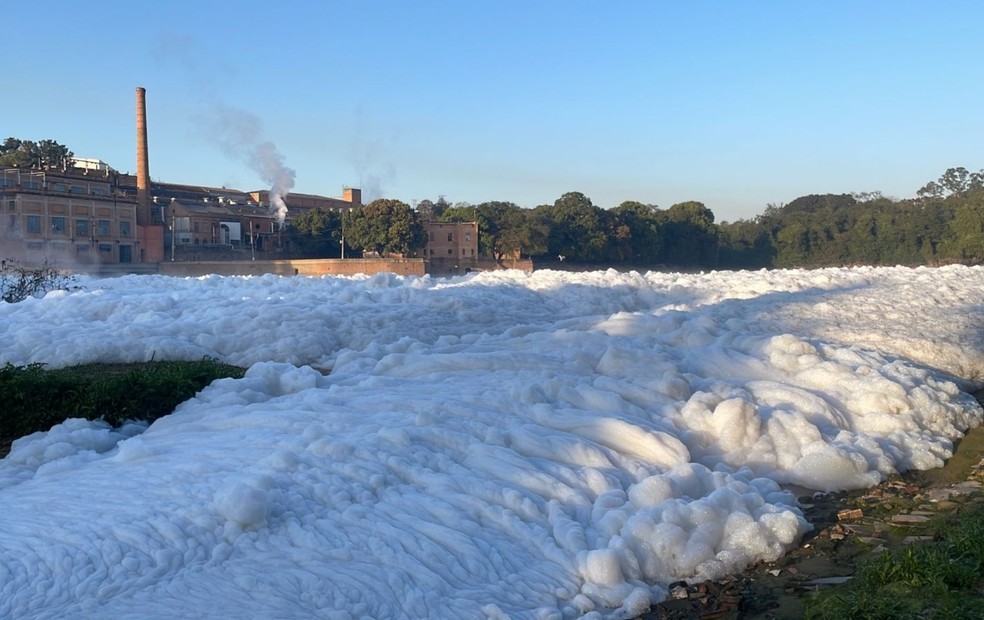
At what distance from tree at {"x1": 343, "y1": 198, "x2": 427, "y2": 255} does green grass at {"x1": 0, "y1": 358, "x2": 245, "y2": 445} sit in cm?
4031

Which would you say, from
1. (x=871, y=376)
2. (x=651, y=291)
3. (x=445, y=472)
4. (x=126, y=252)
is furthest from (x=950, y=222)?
(x=445, y=472)

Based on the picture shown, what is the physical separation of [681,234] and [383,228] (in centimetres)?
2101

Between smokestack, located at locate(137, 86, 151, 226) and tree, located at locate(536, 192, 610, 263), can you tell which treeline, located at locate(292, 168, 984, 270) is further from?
smokestack, located at locate(137, 86, 151, 226)

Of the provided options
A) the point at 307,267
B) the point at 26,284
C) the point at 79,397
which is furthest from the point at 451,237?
the point at 79,397

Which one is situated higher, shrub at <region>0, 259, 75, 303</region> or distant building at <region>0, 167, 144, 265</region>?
distant building at <region>0, 167, 144, 265</region>

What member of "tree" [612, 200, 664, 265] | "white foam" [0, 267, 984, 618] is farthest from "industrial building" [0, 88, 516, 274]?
"white foam" [0, 267, 984, 618]

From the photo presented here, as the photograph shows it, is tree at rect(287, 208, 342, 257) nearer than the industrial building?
No

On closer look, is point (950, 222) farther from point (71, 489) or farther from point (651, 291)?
point (71, 489)

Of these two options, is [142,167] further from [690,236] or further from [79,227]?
[690,236]

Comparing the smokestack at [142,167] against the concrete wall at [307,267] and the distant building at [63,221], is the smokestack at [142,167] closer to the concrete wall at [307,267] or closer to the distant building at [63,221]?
the distant building at [63,221]

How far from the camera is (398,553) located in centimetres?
409

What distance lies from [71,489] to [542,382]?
130 inches

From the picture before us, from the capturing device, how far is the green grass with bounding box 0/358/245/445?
5.96 meters

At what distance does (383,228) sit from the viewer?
46656mm
